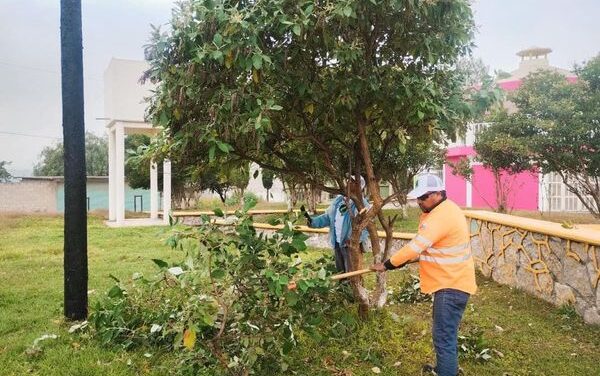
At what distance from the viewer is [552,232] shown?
245 inches

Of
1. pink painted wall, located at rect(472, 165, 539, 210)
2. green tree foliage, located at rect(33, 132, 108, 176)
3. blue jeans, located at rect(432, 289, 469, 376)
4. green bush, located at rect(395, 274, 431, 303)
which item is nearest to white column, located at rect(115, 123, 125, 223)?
green bush, located at rect(395, 274, 431, 303)

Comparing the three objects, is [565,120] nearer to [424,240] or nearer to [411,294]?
[411,294]

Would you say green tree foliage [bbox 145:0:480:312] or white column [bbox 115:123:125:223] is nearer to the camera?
green tree foliage [bbox 145:0:480:312]

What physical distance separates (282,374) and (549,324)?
3.35 m

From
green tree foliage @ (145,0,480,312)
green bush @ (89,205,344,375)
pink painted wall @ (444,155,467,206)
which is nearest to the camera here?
green bush @ (89,205,344,375)

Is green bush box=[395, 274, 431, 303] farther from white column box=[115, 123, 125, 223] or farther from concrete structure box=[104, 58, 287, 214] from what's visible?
white column box=[115, 123, 125, 223]

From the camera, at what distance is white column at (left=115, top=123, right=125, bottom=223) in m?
17.6

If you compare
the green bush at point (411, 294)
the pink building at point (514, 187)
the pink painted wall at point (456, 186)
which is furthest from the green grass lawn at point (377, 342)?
the pink painted wall at point (456, 186)

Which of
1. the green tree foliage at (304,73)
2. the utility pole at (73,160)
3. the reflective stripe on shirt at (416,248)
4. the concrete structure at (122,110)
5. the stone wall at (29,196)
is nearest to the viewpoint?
the green tree foliage at (304,73)

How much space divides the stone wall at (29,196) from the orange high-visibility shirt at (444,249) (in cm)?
2221

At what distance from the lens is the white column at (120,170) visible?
17.6 m

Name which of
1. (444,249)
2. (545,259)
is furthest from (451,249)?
(545,259)

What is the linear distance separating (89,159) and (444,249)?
41145mm

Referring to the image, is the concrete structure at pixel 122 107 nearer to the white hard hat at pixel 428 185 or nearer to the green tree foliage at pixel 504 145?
the green tree foliage at pixel 504 145
